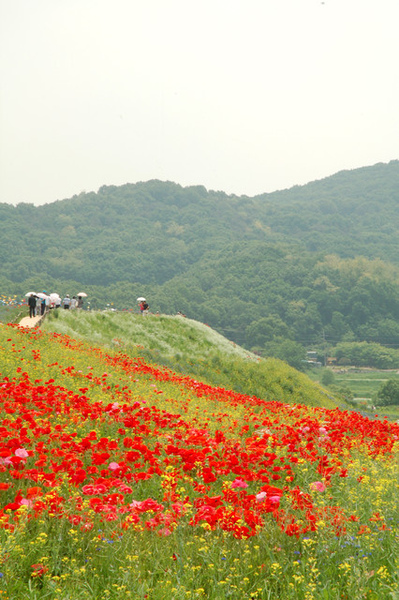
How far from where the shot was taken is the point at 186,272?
122688 millimetres

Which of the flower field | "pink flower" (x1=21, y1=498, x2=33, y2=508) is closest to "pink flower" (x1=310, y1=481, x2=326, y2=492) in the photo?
the flower field

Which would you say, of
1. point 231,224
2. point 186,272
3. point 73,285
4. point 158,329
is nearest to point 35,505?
point 158,329

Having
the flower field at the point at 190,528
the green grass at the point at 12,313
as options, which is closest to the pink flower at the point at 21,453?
the flower field at the point at 190,528

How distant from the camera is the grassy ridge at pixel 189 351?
25484 millimetres

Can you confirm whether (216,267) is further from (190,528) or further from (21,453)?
(190,528)

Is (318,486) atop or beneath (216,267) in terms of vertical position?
beneath

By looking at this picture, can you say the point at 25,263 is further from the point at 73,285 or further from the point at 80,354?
the point at 80,354

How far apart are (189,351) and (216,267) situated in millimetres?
89534

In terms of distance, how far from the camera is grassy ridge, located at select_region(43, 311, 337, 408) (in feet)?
83.6

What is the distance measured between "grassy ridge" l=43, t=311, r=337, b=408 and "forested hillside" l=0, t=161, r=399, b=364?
44.2m

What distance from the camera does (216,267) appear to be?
119m

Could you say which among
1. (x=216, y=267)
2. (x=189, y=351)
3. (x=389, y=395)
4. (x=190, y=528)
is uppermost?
(x=216, y=267)

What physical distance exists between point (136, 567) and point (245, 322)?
97454 millimetres

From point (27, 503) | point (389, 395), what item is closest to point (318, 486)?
point (27, 503)
